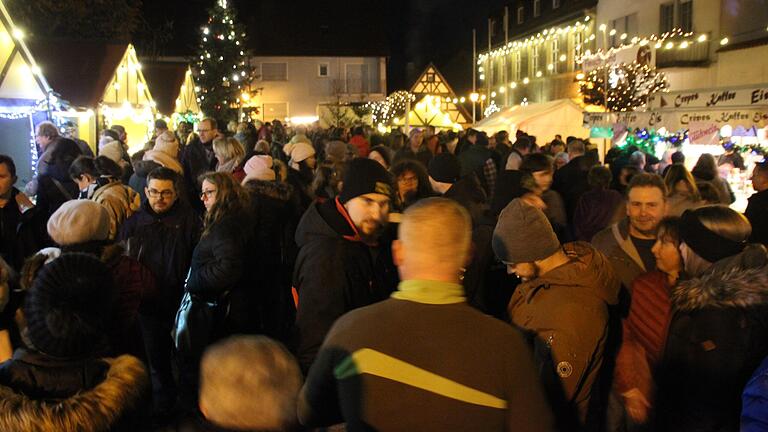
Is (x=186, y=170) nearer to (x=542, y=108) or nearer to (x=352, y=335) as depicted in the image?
(x=352, y=335)

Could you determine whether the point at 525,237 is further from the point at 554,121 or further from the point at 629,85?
the point at 554,121

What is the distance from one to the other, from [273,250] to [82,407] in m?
4.08

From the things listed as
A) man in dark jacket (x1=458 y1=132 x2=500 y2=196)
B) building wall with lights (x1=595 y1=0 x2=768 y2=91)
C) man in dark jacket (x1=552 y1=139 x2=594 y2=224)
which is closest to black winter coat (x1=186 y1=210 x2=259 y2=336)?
man in dark jacket (x1=552 y1=139 x2=594 y2=224)

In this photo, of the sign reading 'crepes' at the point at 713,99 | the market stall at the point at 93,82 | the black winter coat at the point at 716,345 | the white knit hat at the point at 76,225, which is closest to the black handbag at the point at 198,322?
the white knit hat at the point at 76,225

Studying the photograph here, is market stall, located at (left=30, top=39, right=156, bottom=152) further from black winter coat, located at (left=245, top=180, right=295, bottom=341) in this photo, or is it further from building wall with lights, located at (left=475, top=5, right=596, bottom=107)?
building wall with lights, located at (left=475, top=5, right=596, bottom=107)

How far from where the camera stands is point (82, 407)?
105 inches

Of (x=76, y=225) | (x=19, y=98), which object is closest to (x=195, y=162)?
(x=19, y=98)

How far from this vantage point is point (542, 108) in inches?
872

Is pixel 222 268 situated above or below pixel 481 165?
below

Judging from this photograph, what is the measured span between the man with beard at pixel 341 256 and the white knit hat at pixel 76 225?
1248 mm

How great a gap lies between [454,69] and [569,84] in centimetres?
2380

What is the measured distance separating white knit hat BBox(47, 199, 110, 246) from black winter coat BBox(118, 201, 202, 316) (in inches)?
61.6

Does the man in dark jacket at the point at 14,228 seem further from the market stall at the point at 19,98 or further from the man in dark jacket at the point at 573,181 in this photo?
the man in dark jacket at the point at 573,181

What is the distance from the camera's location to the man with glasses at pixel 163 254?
6.02 m
